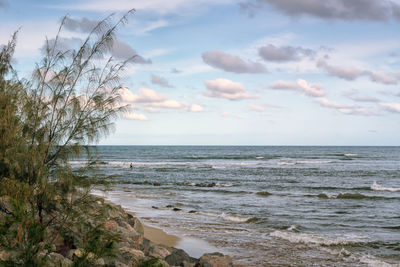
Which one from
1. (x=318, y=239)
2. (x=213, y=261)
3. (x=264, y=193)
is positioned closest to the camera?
(x=213, y=261)

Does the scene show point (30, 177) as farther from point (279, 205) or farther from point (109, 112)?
point (279, 205)

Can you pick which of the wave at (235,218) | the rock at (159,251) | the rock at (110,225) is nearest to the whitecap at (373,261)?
the rock at (159,251)

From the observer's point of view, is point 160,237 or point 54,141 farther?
point 160,237

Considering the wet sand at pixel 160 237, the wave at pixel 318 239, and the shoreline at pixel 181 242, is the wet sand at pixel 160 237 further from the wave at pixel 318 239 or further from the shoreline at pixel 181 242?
the wave at pixel 318 239

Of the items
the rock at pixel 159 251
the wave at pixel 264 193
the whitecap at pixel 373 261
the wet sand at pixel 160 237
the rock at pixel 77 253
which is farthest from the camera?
the wave at pixel 264 193

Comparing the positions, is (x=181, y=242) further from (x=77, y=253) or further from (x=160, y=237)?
(x=77, y=253)

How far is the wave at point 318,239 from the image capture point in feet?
43.6

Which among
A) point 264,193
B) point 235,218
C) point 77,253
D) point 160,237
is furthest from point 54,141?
point 264,193

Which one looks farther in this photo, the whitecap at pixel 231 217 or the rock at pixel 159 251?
the whitecap at pixel 231 217

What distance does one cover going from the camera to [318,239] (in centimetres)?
1366

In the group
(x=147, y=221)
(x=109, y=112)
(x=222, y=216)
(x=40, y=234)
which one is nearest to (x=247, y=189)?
(x=222, y=216)

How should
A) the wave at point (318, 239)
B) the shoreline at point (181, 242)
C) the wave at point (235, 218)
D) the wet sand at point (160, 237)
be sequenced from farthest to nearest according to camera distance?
1. the wave at point (235, 218)
2. the wave at point (318, 239)
3. the wet sand at point (160, 237)
4. the shoreline at point (181, 242)

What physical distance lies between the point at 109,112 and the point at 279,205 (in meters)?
16.1

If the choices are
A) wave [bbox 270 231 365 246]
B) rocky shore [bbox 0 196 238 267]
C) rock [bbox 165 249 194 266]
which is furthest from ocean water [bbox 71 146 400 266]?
rock [bbox 165 249 194 266]
